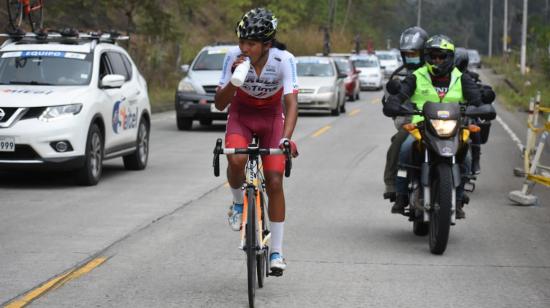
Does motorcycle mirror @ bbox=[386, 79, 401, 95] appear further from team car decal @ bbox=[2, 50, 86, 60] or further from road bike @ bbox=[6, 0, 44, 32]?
road bike @ bbox=[6, 0, 44, 32]

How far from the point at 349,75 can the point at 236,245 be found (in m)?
31.0

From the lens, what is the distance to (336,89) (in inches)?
1244

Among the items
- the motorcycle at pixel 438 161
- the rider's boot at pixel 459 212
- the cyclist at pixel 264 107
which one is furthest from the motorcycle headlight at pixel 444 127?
the cyclist at pixel 264 107

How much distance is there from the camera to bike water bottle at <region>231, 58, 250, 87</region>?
6.62 metres

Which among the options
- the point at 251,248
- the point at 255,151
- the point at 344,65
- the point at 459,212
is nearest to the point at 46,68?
the point at 459,212

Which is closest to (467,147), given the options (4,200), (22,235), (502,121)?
(22,235)

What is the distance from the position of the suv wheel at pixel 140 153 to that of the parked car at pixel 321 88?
14523 mm

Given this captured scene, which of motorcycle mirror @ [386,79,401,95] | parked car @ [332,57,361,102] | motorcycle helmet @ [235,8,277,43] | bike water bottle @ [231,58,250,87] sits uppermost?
motorcycle helmet @ [235,8,277,43]

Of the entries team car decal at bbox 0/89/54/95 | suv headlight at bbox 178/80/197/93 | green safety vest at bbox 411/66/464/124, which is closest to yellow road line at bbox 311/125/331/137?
suv headlight at bbox 178/80/197/93

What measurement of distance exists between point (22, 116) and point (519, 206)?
561cm

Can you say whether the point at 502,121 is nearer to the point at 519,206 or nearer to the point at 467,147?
the point at 519,206

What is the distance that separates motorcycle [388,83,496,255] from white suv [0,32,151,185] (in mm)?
4931

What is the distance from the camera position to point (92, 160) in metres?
14.1

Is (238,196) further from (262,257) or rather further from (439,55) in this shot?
(439,55)
